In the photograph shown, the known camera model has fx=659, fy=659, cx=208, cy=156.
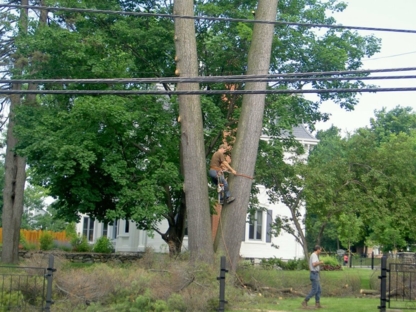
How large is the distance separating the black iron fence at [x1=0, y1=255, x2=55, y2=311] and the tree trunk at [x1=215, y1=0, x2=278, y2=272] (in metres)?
4.08

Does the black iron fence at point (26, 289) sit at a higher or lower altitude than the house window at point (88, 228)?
lower

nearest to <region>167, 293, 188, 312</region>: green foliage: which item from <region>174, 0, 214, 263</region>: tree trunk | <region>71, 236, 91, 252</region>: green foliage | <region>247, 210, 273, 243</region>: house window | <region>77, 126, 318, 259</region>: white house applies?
<region>174, 0, 214, 263</region>: tree trunk

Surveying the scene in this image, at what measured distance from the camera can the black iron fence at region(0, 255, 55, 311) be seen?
14.2 meters

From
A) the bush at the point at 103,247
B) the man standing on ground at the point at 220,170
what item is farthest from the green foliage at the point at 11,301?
the bush at the point at 103,247

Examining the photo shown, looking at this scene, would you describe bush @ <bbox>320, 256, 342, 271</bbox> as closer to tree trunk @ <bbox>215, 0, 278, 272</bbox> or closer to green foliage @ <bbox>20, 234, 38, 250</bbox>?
tree trunk @ <bbox>215, 0, 278, 272</bbox>

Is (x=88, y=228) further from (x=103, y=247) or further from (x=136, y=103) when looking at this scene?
(x=136, y=103)

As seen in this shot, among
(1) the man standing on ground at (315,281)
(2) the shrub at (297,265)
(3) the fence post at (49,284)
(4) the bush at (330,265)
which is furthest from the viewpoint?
(2) the shrub at (297,265)

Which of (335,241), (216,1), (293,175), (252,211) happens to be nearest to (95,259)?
(252,211)

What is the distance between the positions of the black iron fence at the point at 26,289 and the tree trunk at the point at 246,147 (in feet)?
13.4

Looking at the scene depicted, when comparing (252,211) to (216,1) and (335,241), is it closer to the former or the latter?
(216,1)

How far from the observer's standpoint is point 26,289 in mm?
14578

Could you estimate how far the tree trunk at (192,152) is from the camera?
1591 cm

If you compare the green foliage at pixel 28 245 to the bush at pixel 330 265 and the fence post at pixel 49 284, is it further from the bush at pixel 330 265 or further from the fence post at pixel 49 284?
the fence post at pixel 49 284

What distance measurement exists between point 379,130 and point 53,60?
4991 centimetres
